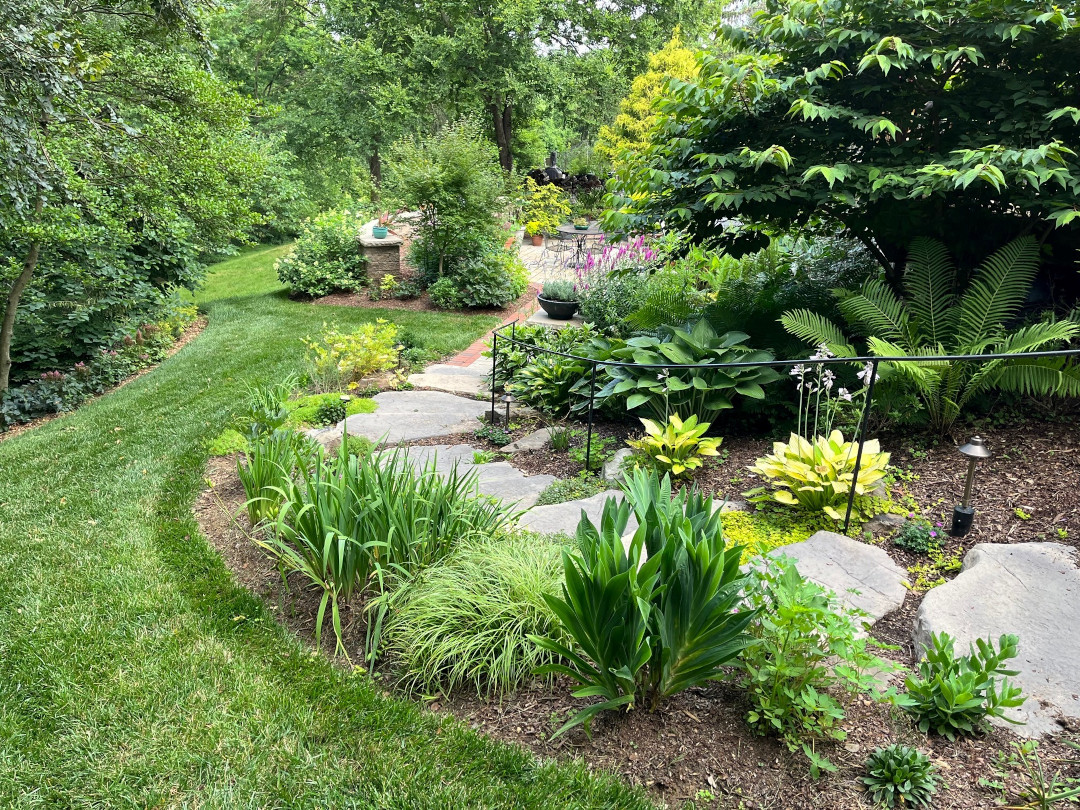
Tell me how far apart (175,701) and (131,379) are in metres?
7.41

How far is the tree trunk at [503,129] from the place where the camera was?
1820cm

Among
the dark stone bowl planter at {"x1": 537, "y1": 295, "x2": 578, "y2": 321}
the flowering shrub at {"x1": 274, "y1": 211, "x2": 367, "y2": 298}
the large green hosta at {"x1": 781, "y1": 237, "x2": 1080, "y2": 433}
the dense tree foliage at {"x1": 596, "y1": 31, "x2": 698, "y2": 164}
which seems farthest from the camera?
the dense tree foliage at {"x1": 596, "y1": 31, "x2": 698, "y2": 164}

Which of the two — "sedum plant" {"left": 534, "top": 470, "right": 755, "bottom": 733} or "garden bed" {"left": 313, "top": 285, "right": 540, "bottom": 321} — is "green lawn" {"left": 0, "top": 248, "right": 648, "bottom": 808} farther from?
"garden bed" {"left": 313, "top": 285, "right": 540, "bottom": 321}

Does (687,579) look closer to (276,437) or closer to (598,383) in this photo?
(276,437)

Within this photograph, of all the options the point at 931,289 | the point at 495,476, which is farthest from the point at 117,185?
the point at 931,289

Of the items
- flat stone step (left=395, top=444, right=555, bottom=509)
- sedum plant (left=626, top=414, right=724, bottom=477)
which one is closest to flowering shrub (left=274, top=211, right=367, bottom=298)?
flat stone step (left=395, top=444, right=555, bottom=509)

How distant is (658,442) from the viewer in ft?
12.7

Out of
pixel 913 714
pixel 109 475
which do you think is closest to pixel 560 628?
pixel 913 714

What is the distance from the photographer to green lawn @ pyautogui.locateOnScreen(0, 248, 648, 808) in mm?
1956

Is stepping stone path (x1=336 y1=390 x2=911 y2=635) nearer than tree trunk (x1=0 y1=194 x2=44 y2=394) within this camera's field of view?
Yes

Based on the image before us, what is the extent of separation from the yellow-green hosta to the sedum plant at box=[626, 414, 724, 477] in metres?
0.46

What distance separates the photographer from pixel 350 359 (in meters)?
6.59

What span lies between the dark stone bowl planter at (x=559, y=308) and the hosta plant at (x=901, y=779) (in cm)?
743

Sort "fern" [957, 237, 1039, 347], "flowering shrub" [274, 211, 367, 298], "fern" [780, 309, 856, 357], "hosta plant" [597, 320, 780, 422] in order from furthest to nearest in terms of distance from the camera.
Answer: "flowering shrub" [274, 211, 367, 298]
"hosta plant" [597, 320, 780, 422]
"fern" [780, 309, 856, 357]
"fern" [957, 237, 1039, 347]
